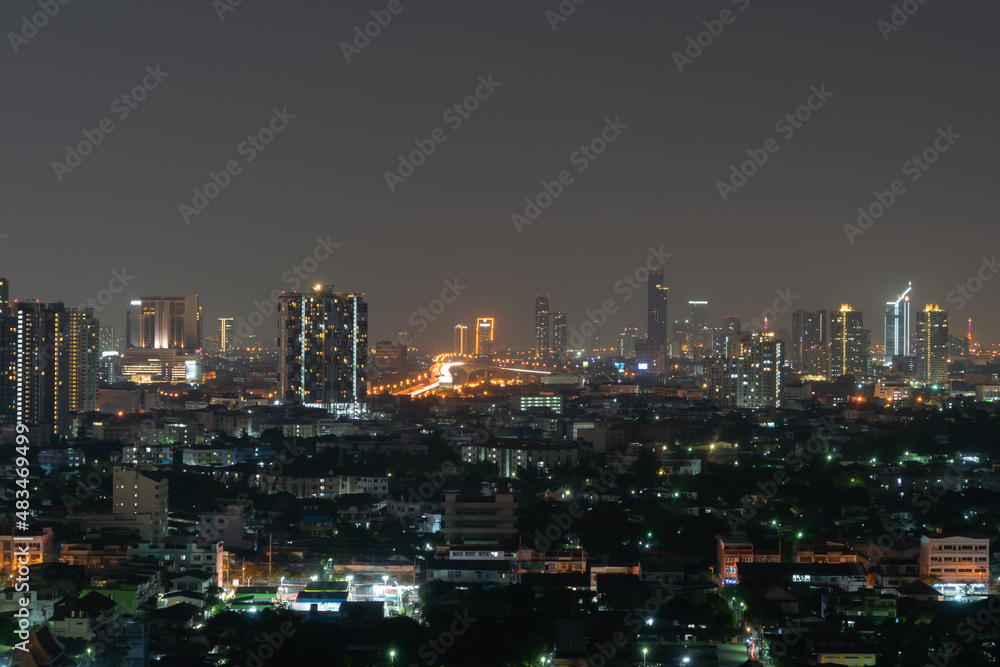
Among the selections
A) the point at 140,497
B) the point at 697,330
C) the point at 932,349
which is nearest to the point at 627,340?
the point at 697,330

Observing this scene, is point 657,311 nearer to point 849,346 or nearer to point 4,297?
point 849,346

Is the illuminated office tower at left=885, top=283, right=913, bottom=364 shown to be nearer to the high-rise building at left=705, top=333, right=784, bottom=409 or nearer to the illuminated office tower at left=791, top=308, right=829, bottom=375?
the illuminated office tower at left=791, top=308, right=829, bottom=375

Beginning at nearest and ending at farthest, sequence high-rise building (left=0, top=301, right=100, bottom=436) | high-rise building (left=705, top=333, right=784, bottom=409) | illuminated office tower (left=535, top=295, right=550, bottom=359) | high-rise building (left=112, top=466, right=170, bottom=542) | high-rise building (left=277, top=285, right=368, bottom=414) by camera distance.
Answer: high-rise building (left=112, top=466, right=170, bottom=542)
high-rise building (left=0, top=301, right=100, bottom=436)
high-rise building (left=277, top=285, right=368, bottom=414)
high-rise building (left=705, top=333, right=784, bottom=409)
illuminated office tower (left=535, top=295, right=550, bottom=359)

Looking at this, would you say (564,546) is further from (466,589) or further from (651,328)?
(651,328)

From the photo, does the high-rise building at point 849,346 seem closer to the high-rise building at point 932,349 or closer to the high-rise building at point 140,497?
the high-rise building at point 932,349

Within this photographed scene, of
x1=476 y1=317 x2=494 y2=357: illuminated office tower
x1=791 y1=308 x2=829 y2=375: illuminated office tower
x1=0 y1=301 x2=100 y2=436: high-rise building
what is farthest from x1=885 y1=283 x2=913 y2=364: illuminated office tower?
x1=0 y1=301 x2=100 y2=436: high-rise building

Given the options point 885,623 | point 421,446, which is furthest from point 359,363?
point 885,623
